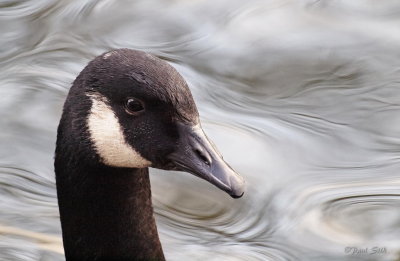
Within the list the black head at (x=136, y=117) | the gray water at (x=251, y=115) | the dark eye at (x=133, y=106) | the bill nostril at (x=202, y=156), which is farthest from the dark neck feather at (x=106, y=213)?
the gray water at (x=251, y=115)


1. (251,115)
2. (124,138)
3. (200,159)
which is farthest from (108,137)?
(251,115)

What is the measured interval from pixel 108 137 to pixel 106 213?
42 centimetres

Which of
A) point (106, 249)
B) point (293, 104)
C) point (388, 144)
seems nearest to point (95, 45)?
point (293, 104)

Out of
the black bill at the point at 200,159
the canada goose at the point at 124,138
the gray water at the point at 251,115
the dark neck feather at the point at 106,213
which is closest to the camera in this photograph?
the black bill at the point at 200,159

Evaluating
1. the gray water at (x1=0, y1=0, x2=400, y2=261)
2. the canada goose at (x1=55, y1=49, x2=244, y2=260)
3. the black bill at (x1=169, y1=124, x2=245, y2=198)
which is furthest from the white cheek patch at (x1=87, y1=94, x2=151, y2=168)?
the gray water at (x1=0, y1=0, x2=400, y2=261)

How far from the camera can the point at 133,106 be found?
5098 millimetres

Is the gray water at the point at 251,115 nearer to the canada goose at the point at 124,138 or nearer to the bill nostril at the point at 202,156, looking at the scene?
the canada goose at the point at 124,138

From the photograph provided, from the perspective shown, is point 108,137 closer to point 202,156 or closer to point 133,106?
point 133,106

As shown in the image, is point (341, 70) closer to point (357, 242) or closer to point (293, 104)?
point (293, 104)

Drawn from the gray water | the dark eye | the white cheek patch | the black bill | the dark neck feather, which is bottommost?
the dark neck feather

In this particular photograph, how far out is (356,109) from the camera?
7.53 metres

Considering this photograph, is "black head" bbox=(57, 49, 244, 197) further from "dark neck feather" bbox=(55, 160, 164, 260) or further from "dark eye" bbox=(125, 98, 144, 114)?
"dark neck feather" bbox=(55, 160, 164, 260)

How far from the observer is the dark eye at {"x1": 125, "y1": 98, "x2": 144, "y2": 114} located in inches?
200

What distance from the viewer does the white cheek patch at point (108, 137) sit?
5.09m
